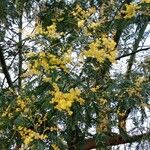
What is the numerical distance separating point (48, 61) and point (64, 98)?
0.24 metres

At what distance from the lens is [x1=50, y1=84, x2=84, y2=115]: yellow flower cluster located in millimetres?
2428

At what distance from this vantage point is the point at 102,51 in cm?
262

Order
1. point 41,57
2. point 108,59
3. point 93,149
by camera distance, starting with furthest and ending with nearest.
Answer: point 93,149, point 108,59, point 41,57

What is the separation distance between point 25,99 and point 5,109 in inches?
9.5

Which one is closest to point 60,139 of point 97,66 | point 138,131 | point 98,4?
point 97,66

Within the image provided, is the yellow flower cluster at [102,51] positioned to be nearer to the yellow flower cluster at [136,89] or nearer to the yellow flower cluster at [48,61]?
the yellow flower cluster at [48,61]

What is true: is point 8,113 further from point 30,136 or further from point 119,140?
point 119,140

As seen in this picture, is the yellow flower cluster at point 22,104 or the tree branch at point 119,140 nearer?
the yellow flower cluster at point 22,104

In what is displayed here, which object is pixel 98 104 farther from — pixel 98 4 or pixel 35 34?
pixel 98 4

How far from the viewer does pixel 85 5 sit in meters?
4.27

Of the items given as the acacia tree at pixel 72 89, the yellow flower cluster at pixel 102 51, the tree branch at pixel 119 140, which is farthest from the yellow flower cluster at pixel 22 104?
the tree branch at pixel 119 140

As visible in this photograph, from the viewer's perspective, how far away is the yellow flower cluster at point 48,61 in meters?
2.59

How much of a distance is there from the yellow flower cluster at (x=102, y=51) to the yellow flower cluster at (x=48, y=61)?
0.11 metres

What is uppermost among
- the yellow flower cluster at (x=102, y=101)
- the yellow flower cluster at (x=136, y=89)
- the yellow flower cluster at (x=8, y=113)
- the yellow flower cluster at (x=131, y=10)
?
the yellow flower cluster at (x=131, y=10)
